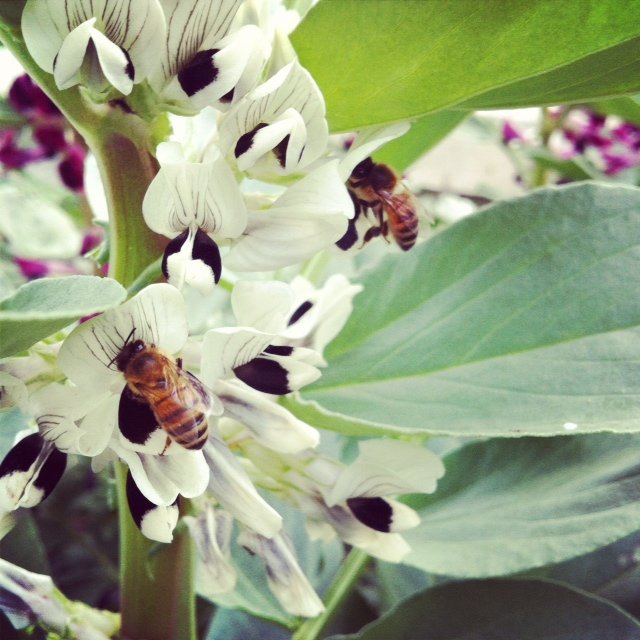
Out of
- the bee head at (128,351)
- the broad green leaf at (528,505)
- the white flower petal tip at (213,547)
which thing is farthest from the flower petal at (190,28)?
the broad green leaf at (528,505)

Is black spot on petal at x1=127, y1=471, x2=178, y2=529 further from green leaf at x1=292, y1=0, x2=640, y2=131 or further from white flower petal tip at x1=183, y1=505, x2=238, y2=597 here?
green leaf at x1=292, y1=0, x2=640, y2=131

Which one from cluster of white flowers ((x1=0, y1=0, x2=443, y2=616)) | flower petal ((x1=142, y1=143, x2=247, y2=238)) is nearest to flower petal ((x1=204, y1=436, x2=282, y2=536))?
cluster of white flowers ((x1=0, y1=0, x2=443, y2=616))

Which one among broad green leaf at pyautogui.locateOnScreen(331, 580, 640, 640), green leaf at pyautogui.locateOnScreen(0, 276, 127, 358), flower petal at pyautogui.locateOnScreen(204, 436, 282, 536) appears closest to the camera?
green leaf at pyautogui.locateOnScreen(0, 276, 127, 358)

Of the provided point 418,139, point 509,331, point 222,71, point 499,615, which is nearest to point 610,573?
point 499,615

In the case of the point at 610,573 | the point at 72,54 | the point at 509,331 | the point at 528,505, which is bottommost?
the point at 610,573

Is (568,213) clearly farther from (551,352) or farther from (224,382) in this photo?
(224,382)

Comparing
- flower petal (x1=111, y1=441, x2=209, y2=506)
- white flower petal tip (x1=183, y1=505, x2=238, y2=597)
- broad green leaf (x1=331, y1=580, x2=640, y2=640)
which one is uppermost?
flower petal (x1=111, y1=441, x2=209, y2=506)

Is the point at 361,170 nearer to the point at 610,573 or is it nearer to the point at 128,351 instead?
the point at 128,351
